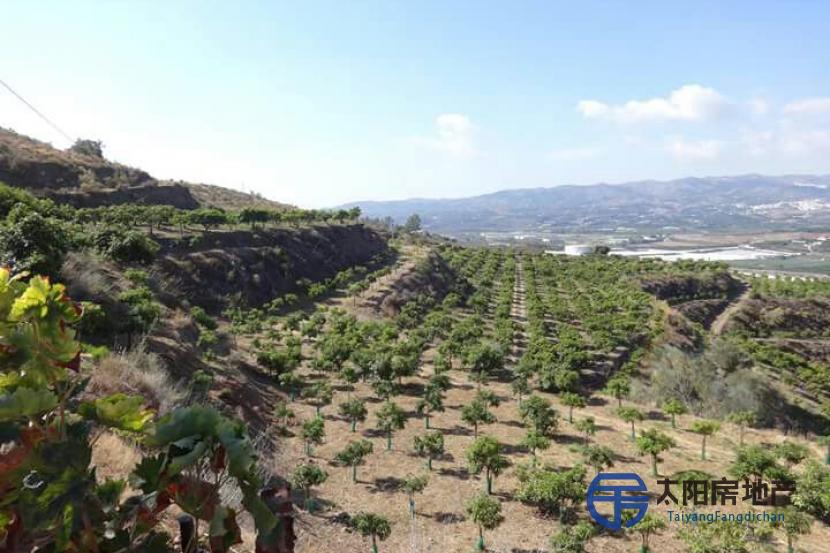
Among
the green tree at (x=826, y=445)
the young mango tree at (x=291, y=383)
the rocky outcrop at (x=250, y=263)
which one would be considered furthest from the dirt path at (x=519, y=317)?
the rocky outcrop at (x=250, y=263)

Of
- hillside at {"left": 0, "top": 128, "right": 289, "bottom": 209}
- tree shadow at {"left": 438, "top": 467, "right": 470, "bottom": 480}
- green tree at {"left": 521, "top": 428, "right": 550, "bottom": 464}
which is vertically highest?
hillside at {"left": 0, "top": 128, "right": 289, "bottom": 209}

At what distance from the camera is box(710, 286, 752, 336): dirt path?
65.4 m

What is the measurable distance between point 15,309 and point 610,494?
19584 mm

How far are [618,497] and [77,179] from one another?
7005 centimetres

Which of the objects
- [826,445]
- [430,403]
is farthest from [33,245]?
[826,445]

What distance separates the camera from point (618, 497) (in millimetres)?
17516

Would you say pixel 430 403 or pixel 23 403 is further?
pixel 430 403

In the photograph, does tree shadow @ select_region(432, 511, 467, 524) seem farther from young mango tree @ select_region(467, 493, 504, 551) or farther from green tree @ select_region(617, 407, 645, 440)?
green tree @ select_region(617, 407, 645, 440)

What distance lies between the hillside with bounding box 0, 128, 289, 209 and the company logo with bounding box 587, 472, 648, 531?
5813 cm

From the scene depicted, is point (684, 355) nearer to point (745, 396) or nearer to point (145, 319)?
point (745, 396)

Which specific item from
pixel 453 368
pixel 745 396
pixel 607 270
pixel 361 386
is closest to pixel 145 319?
pixel 361 386

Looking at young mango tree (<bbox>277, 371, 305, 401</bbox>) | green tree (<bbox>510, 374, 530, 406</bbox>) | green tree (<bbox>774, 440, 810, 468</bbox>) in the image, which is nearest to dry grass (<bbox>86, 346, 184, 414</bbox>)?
young mango tree (<bbox>277, 371, 305, 401</bbox>)

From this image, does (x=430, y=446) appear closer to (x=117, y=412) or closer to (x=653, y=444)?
(x=653, y=444)

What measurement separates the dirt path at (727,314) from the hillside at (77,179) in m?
77.5
